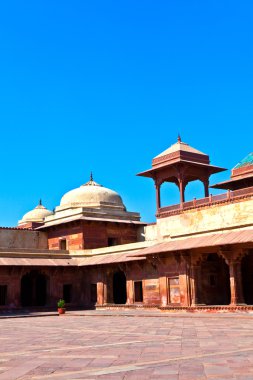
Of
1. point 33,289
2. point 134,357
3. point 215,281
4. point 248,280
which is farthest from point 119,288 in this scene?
point 134,357

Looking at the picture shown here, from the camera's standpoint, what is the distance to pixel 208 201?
24000 millimetres

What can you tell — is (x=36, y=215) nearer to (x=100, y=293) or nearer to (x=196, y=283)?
(x=100, y=293)

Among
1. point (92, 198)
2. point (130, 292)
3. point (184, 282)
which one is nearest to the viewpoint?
point (184, 282)

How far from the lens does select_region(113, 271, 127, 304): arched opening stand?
3256 centimetres

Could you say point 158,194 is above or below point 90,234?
above

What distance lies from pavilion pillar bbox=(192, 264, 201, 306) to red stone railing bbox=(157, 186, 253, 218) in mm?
3170

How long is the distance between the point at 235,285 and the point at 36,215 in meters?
30.6

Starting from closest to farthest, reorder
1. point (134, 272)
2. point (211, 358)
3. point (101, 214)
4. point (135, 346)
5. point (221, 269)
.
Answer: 1. point (211, 358)
2. point (135, 346)
3. point (221, 269)
4. point (134, 272)
5. point (101, 214)

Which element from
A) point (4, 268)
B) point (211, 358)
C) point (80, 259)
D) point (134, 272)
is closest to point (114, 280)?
point (80, 259)

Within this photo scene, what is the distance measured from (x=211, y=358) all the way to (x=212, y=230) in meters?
15.8

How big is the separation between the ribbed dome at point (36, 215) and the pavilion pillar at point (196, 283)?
26.9 meters

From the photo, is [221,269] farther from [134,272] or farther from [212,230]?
[134,272]

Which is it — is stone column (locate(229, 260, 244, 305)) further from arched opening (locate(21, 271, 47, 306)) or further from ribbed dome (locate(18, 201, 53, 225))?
ribbed dome (locate(18, 201, 53, 225))

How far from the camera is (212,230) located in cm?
2325
